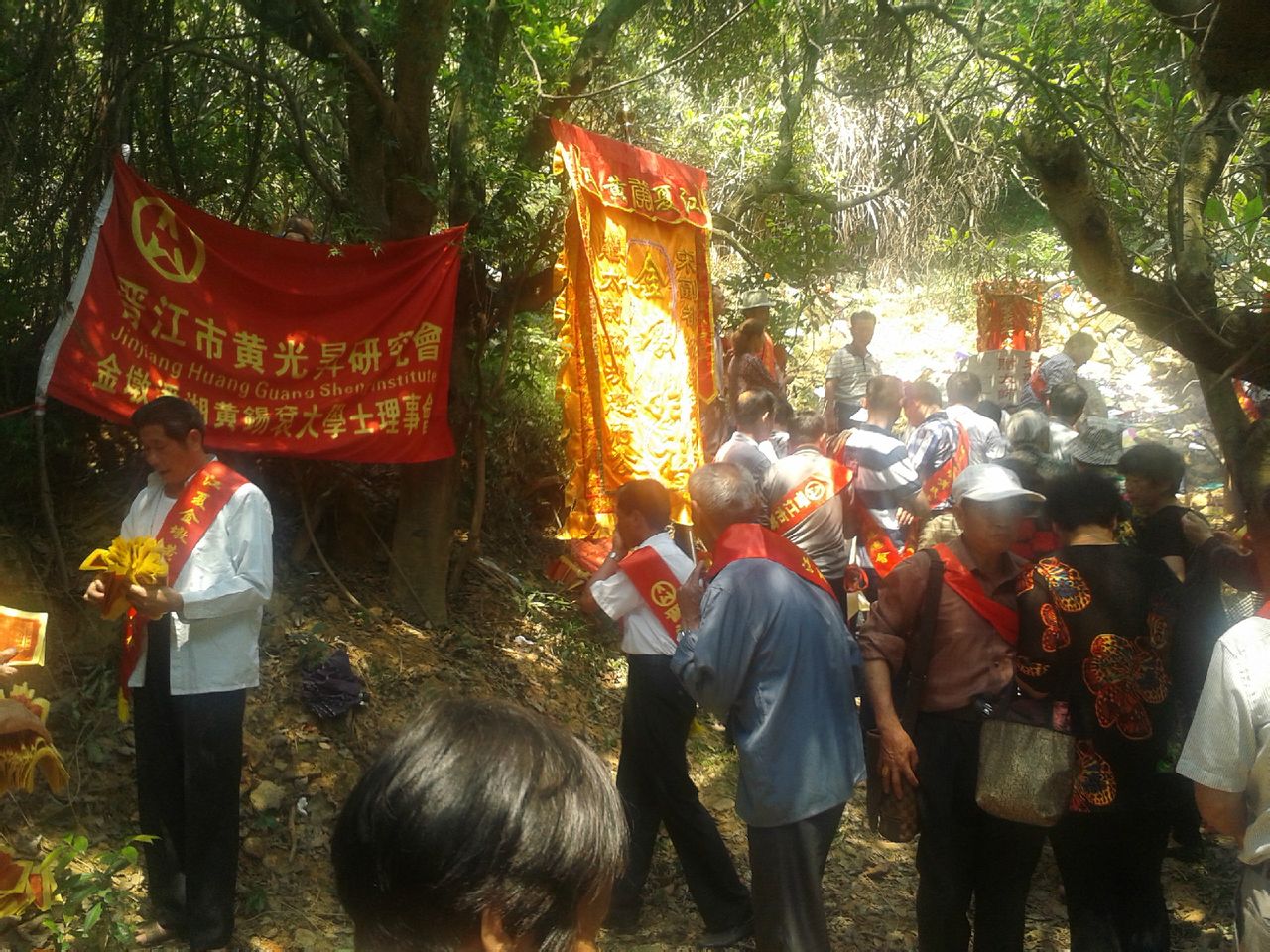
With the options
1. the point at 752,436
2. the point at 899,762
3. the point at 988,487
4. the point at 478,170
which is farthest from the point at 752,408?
the point at 899,762

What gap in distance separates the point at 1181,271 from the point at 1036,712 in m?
A: 1.44

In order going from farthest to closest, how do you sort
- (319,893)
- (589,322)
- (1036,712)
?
1. (589,322)
2. (319,893)
3. (1036,712)

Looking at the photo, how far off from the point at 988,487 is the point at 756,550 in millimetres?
754

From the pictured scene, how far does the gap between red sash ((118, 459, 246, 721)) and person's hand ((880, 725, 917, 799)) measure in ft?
7.71

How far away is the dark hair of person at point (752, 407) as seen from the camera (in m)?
6.39

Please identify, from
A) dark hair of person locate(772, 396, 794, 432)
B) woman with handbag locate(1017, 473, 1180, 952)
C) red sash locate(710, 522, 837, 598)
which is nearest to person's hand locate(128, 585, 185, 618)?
red sash locate(710, 522, 837, 598)

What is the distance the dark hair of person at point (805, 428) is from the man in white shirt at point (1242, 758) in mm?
4146

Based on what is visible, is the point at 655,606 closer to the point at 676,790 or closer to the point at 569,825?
the point at 676,790

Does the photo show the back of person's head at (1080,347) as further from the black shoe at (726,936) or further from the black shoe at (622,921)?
the black shoe at (622,921)

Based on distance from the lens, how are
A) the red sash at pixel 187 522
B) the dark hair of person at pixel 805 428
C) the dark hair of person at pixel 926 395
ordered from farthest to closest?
1. the dark hair of person at pixel 926 395
2. the dark hair of person at pixel 805 428
3. the red sash at pixel 187 522

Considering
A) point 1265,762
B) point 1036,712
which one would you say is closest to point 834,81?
point 1036,712

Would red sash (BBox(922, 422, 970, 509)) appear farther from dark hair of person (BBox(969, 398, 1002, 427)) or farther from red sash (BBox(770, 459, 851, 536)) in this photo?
dark hair of person (BBox(969, 398, 1002, 427))

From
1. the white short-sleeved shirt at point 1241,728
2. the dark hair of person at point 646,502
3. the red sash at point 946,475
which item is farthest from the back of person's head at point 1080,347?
the white short-sleeved shirt at point 1241,728

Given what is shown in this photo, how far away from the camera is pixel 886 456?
6.11 meters
